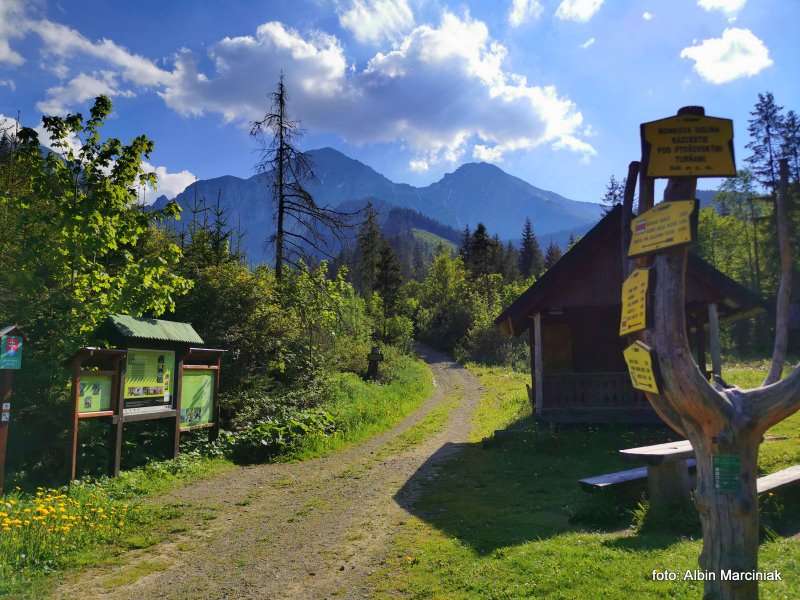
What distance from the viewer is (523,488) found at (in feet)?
31.1

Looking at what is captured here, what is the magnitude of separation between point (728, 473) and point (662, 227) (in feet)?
5.43

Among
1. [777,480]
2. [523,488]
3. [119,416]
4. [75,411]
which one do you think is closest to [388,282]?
[119,416]

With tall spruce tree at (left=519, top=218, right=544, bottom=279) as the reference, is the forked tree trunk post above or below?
below

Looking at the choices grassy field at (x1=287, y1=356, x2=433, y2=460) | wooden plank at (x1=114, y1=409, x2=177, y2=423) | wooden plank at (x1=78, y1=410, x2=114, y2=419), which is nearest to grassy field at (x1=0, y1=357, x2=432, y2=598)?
grassy field at (x1=287, y1=356, x2=433, y2=460)

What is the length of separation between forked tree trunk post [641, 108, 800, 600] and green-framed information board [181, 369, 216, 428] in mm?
10774

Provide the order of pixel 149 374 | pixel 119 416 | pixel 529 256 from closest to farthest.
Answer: pixel 119 416 → pixel 149 374 → pixel 529 256

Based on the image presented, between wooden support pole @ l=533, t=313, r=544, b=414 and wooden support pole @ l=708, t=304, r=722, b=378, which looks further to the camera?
wooden support pole @ l=533, t=313, r=544, b=414

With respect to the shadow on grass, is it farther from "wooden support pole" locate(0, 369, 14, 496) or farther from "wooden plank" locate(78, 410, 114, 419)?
"wooden support pole" locate(0, 369, 14, 496)

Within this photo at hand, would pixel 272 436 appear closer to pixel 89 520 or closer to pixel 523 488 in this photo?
pixel 89 520

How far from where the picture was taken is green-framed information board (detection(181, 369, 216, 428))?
12148 millimetres

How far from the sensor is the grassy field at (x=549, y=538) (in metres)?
5.04

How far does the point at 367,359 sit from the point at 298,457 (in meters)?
16.8

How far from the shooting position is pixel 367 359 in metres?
29.6

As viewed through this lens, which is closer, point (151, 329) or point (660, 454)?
point (660, 454)
